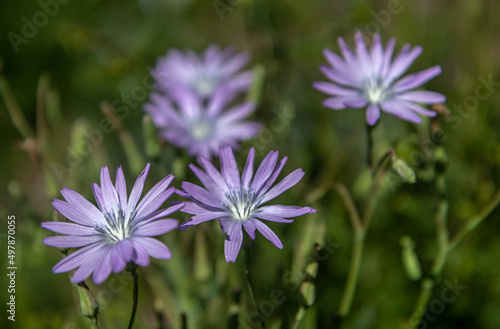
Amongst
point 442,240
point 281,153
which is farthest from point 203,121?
point 442,240


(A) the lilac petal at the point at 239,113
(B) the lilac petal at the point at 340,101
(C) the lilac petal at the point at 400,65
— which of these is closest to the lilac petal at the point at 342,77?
(B) the lilac petal at the point at 340,101

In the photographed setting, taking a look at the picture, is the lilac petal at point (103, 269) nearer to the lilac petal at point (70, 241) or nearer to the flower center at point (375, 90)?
the lilac petal at point (70, 241)

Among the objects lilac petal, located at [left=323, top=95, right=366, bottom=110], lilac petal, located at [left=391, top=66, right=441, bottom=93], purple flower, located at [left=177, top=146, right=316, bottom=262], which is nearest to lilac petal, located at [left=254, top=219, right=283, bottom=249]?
purple flower, located at [left=177, top=146, right=316, bottom=262]

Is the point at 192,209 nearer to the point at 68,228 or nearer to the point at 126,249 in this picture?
the point at 126,249

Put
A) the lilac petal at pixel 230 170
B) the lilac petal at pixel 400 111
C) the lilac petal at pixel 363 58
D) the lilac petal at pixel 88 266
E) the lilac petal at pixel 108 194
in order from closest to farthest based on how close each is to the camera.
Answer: the lilac petal at pixel 88 266 < the lilac petal at pixel 108 194 < the lilac petal at pixel 230 170 < the lilac petal at pixel 400 111 < the lilac petal at pixel 363 58

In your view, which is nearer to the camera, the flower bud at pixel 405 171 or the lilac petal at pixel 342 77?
the flower bud at pixel 405 171

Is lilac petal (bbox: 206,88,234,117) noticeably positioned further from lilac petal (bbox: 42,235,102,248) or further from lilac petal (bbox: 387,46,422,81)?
lilac petal (bbox: 42,235,102,248)

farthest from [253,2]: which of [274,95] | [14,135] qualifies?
[14,135]
